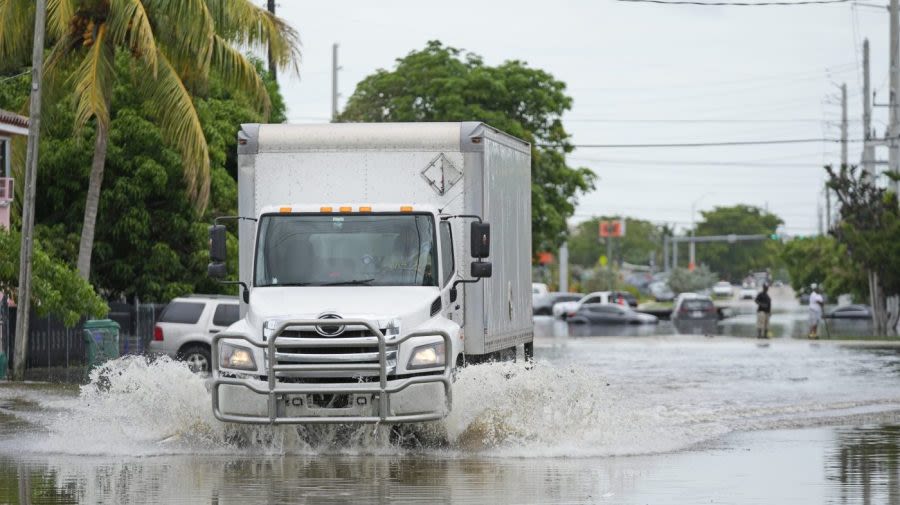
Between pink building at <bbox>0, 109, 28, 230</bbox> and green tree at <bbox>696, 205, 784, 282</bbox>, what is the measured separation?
157 m

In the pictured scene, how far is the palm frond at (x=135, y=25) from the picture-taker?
92.7 feet

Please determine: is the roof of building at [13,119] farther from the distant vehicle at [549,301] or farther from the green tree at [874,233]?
the distant vehicle at [549,301]

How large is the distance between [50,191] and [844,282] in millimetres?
30600

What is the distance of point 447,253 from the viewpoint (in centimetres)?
1631

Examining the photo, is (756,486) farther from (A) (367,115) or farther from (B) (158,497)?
(A) (367,115)

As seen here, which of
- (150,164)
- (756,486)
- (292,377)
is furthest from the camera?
(150,164)

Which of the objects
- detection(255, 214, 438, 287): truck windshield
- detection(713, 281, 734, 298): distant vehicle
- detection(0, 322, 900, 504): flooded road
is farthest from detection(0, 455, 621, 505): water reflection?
detection(713, 281, 734, 298): distant vehicle

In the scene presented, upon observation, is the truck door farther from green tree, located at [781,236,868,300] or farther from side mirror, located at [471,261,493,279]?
green tree, located at [781,236,868,300]

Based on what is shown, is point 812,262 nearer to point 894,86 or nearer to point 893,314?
point 894,86

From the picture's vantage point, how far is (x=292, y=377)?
1454cm

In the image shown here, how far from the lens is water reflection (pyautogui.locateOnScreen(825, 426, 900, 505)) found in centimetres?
1226

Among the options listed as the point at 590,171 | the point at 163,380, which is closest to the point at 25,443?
the point at 163,380

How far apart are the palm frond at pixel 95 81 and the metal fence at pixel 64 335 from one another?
4263mm

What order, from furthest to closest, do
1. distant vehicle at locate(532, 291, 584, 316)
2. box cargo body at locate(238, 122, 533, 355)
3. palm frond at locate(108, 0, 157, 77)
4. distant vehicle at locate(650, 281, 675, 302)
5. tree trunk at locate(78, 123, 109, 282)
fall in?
distant vehicle at locate(650, 281, 675, 302), distant vehicle at locate(532, 291, 584, 316), tree trunk at locate(78, 123, 109, 282), palm frond at locate(108, 0, 157, 77), box cargo body at locate(238, 122, 533, 355)
